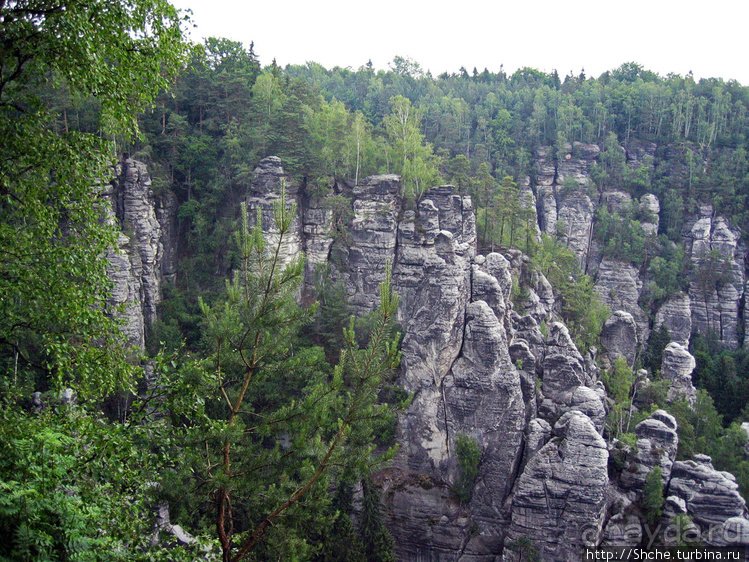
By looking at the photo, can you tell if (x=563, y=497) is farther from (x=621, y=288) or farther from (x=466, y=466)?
Answer: (x=621, y=288)

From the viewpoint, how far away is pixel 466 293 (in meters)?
26.0

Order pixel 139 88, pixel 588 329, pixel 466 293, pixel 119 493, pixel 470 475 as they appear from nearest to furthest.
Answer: pixel 119 493 < pixel 139 88 < pixel 470 475 < pixel 466 293 < pixel 588 329

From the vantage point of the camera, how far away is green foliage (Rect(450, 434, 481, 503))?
23.1 meters

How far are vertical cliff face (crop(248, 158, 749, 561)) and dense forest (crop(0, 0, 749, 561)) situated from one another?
122 centimetres

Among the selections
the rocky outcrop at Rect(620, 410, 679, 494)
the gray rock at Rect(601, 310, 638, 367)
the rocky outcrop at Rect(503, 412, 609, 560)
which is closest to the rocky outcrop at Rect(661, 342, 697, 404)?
the gray rock at Rect(601, 310, 638, 367)

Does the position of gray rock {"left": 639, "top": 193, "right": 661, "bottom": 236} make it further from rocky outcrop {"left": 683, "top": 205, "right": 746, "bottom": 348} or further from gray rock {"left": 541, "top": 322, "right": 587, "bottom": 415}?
gray rock {"left": 541, "top": 322, "right": 587, "bottom": 415}

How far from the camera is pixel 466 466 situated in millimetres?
23062

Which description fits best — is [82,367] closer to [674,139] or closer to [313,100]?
[313,100]

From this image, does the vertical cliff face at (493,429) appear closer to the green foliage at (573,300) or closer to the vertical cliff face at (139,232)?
the green foliage at (573,300)

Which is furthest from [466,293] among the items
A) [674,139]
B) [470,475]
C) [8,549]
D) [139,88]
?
[674,139]

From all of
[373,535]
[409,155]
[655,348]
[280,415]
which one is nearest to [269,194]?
[409,155]

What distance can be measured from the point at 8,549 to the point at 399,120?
37071mm

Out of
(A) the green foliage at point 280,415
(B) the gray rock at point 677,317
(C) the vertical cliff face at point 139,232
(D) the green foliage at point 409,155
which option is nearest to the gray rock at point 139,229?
(C) the vertical cliff face at point 139,232

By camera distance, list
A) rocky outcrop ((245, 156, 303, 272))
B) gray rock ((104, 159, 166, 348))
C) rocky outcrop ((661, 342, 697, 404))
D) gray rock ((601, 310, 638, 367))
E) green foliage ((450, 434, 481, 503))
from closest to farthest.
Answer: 1. green foliage ((450, 434, 481, 503))
2. gray rock ((104, 159, 166, 348))
3. rocky outcrop ((245, 156, 303, 272))
4. rocky outcrop ((661, 342, 697, 404))
5. gray rock ((601, 310, 638, 367))
